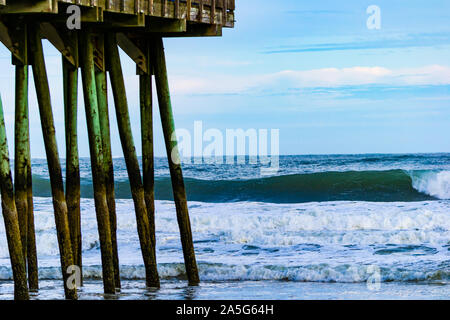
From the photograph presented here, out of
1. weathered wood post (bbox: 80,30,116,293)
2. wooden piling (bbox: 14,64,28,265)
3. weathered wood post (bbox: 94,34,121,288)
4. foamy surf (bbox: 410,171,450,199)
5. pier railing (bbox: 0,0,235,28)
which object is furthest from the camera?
foamy surf (bbox: 410,171,450,199)

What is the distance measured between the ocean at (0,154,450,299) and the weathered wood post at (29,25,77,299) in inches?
60.8

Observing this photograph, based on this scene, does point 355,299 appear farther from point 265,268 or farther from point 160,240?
point 160,240

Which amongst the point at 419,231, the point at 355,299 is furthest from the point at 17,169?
the point at 419,231

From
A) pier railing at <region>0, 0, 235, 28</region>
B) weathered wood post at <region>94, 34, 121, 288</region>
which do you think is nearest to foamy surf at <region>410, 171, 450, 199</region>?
pier railing at <region>0, 0, 235, 28</region>

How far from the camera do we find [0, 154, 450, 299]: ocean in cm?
1603

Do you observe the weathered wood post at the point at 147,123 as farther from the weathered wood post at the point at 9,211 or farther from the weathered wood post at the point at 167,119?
the weathered wood post at the point at 9,211

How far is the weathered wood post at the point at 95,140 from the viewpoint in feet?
43.7

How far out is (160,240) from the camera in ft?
76.4

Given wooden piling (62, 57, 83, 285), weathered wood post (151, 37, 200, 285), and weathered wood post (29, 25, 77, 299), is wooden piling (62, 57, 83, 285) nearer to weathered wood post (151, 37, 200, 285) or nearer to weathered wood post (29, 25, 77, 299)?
weathered wood post (29, 25, 77, 299)

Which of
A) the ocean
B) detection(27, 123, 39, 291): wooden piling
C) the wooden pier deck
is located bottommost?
the ocean

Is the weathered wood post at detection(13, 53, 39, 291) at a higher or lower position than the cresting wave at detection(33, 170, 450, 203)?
higher

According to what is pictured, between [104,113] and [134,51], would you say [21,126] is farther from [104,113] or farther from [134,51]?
[134,51]

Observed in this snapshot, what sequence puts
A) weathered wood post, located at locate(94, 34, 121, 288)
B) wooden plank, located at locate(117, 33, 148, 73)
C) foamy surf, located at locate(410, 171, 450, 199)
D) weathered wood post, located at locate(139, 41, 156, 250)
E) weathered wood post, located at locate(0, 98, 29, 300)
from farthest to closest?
foamy surf, located at locate(410, 171, 450, 199), weathered wood post, located at locate(139, 41, 156, 250), wooden plank, located at locate(117, 33, 148, 73), weathered wood post, located at locate(94, 34, 121, 288), weathered wood post, located at locate(0, 98, 29, 300)

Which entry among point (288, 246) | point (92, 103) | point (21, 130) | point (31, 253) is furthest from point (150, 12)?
point (288, 246)
